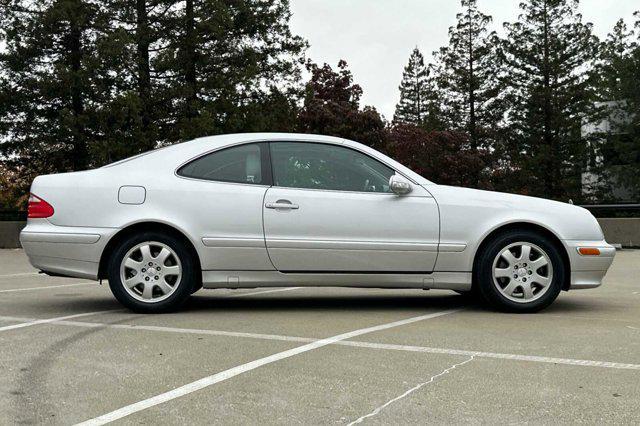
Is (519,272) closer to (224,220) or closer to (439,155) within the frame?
(224,220)

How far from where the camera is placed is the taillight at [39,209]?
21.1 feet

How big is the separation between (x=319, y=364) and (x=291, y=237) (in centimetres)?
207

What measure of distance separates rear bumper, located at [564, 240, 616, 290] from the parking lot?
1.01ft

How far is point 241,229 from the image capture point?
6.41 metres

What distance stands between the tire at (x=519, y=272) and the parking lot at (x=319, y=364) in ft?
0.62

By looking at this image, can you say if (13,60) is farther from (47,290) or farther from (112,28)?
(47,290)

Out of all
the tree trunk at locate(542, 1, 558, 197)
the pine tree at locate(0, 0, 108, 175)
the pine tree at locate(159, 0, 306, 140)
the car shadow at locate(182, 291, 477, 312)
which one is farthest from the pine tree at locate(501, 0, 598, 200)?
the car shadow at locate(182, 291, 477, 312)

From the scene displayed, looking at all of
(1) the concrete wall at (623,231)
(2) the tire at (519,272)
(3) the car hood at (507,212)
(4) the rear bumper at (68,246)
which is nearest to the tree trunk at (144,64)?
(1) the concrete wall at (623,231)

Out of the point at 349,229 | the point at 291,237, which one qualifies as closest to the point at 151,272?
the point at 291,237

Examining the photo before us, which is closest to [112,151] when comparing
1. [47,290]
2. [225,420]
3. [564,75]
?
[47,290]

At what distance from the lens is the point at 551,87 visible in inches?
1640

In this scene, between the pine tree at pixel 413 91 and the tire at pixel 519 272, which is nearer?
the tire at pixel 519 272

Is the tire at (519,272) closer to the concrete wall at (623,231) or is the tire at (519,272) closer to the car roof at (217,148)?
the car roof at (217,148)

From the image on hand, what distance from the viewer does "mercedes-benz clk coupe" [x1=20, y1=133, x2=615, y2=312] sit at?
6.36 metres
